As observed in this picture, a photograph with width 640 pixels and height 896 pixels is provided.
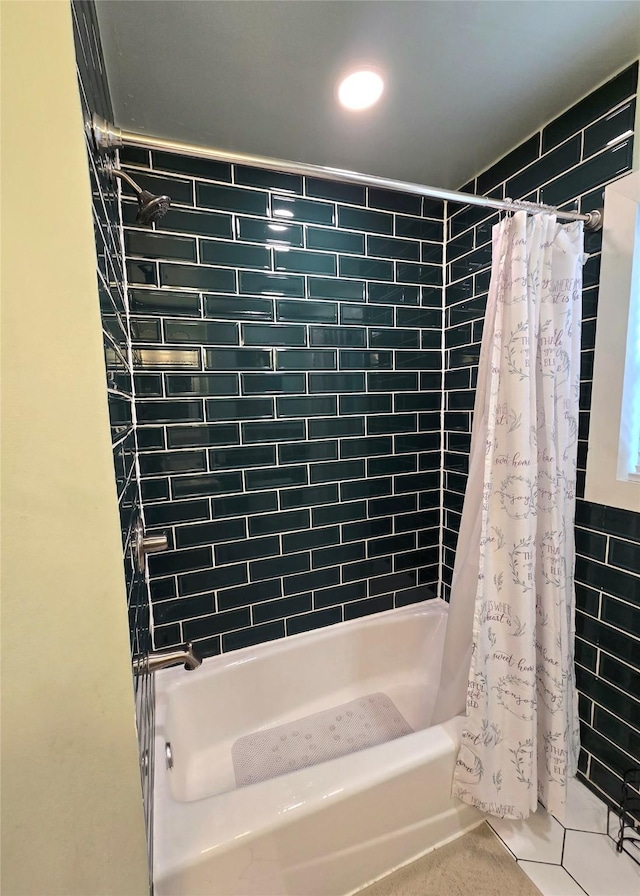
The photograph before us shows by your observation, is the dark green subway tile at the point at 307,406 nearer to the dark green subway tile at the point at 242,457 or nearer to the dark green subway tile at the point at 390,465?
the dark green subway tile at the point at 242,457

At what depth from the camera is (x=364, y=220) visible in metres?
1.67

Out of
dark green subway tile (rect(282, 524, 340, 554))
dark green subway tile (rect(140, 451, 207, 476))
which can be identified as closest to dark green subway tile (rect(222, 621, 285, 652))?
dark green subway tile (rect(282, 524, 340, 554))

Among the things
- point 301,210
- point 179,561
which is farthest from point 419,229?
point 179,561

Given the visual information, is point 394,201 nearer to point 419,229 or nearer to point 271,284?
point 419,229

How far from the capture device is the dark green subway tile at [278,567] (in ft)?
5.41

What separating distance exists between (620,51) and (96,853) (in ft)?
7.20

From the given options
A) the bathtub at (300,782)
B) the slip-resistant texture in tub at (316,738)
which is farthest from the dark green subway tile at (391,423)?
the slip-resistant texture in tub at (316,738)

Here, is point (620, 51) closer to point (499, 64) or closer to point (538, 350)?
point (499, 64)

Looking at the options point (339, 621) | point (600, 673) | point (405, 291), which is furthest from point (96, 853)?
point (405, 291)

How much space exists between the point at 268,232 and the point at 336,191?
0.37 m

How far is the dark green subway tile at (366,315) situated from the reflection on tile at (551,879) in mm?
1980

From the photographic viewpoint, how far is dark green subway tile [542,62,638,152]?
1.12 meters

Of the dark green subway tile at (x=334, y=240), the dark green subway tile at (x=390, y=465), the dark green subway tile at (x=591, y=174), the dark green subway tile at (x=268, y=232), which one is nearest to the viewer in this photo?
the dark green subway tile at (x=591, y=174)

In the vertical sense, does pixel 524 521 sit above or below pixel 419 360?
below
